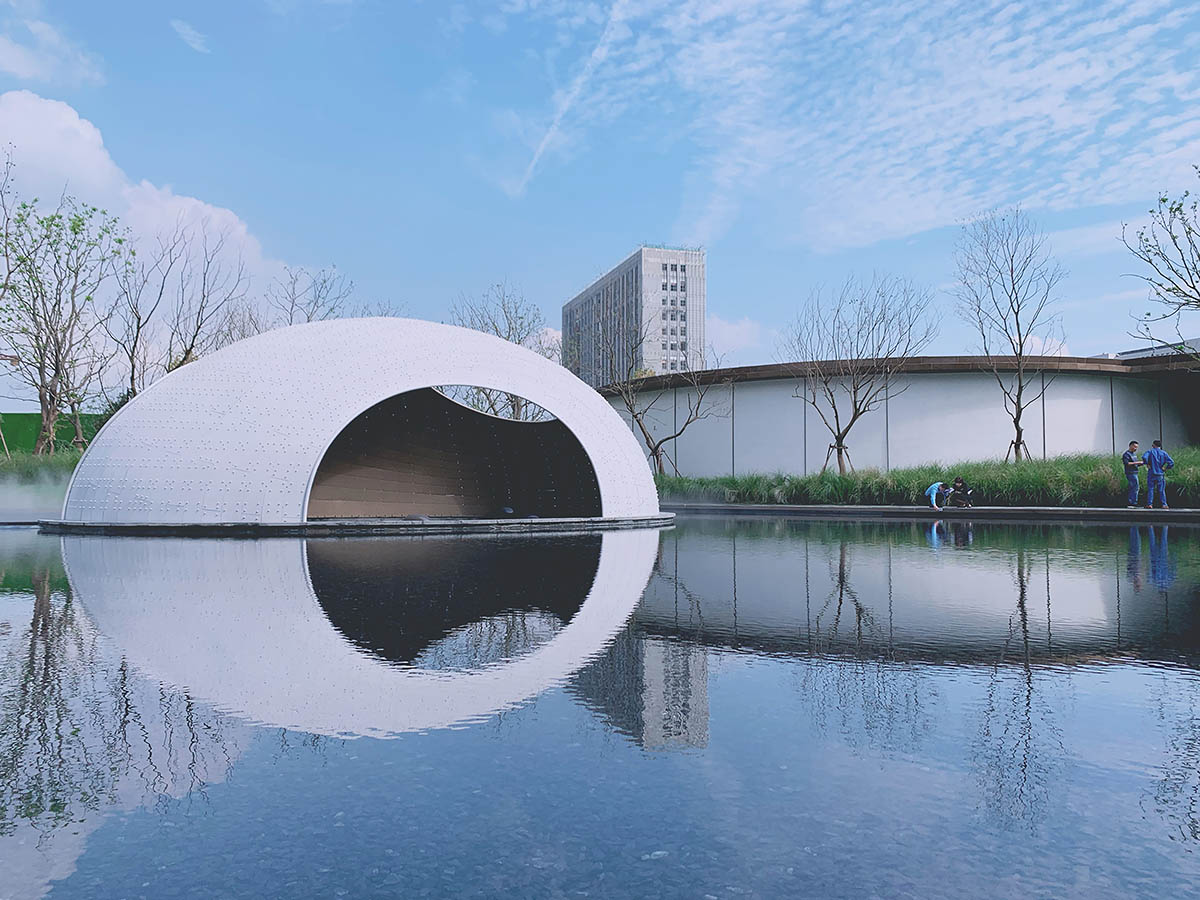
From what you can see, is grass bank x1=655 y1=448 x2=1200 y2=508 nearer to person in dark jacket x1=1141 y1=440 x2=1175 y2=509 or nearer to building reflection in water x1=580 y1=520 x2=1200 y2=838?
person in dark jacket x1=1141 y1=440 x2=1175 y2=509

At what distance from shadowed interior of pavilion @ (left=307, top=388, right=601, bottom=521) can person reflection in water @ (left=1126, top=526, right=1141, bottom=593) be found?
10.8 m

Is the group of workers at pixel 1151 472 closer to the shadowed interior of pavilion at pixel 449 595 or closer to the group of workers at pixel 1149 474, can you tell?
the group of workers at pixel 1149 474

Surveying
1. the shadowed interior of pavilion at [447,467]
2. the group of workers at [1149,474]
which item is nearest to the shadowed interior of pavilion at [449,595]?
the shadowed interior of pavilion at [447,467]

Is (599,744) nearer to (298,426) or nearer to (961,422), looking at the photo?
(298,426)

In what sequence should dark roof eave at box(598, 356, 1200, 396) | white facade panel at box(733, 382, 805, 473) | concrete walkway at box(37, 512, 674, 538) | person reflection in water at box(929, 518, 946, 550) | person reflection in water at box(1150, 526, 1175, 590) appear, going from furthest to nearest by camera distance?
white facade panel at box(733, 382, 805, 473)
dark roof eave at box(598, 356, 1200, 396)
concrete walkway at box(37, 512, 674, 538)
person reflection in water at box(929, 518, 946, 550)
person reflection in water at box(1150, 526, 1175, 590)

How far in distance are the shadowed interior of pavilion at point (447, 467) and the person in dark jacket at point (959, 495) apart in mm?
9079

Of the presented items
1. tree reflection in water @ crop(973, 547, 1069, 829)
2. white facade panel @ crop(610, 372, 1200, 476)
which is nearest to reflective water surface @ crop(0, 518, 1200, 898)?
tree reflection in water @ crop(973, 547, 1069, 829)

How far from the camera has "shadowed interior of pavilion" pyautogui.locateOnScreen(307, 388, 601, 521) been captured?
2145 centimetres

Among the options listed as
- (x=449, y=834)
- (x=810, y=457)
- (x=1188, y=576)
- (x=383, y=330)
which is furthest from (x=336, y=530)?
(x=810, y=457)

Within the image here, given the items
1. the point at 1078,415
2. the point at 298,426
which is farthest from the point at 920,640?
the point at 1078,415

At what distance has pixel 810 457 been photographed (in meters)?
30.6

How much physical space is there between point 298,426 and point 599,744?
43.5 feet

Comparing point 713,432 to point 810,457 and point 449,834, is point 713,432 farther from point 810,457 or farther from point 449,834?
point 449,834

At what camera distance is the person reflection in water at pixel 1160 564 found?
9.09 metres
